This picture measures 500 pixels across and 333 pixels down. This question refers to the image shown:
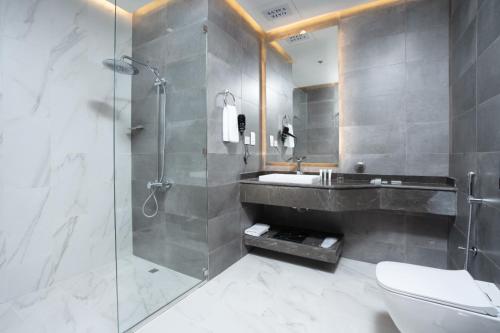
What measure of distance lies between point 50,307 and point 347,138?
2.88m

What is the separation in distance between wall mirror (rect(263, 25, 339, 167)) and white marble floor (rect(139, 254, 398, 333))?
3.83 feet

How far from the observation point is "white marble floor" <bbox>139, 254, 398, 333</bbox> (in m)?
1.47

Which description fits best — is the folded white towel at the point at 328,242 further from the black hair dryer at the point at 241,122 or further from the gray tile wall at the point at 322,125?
the black hair dryer at the point at 241,122

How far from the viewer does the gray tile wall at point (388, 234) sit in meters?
2.09

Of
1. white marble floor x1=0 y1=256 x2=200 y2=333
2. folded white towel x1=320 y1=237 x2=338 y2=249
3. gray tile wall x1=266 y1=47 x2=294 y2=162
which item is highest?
gray tile wall x1=266 y1=47 x2=294 y2=162

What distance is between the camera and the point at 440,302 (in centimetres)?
103

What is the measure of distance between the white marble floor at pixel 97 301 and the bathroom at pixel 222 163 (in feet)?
0.04

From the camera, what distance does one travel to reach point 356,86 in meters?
2.35

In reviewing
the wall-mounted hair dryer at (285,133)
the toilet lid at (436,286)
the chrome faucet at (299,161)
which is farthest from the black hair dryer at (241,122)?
the toilet lid at (436,286)

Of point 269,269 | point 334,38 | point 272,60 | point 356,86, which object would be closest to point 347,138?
point 356,86

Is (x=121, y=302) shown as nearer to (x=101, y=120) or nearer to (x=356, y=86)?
(x=101, y=120)

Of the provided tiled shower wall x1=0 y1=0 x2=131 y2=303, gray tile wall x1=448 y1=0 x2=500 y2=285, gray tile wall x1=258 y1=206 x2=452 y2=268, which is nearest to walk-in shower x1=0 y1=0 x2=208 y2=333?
tiled shower wall x1=0 y1=0 x2=131 y2=303

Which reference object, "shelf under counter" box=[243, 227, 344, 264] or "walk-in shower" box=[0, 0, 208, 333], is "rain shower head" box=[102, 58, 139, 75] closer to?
"walk-in shower" box=[0, 0, 208, 333]

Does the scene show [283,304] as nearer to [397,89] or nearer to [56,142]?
[397,89]
